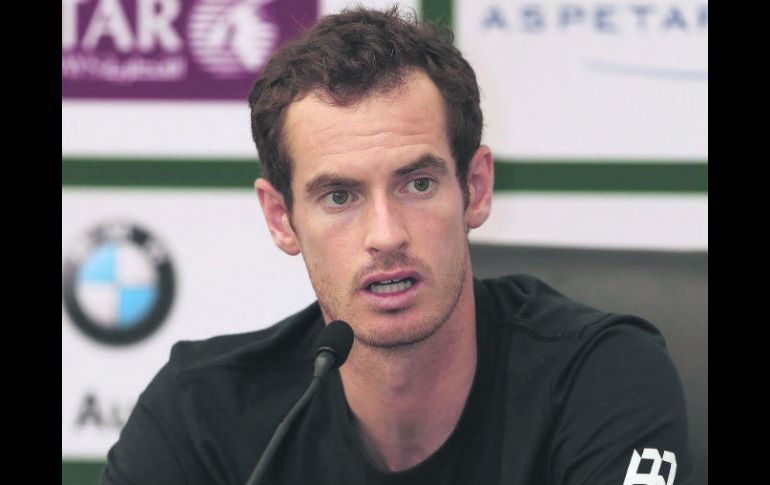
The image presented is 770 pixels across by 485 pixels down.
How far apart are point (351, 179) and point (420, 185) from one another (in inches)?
3.6

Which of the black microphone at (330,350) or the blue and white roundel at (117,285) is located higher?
the black microphone at (330,350)

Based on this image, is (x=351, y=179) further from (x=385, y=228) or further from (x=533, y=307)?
(x=533, y=307)

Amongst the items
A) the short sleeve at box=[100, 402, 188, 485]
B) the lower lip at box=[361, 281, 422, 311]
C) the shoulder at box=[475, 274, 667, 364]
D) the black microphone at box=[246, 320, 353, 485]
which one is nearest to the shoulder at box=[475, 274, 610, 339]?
the shoulder at box=[475, 274, 667, 364]

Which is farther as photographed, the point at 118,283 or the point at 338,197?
the point at 118,283

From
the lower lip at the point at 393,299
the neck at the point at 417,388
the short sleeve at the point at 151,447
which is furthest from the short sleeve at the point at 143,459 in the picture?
the lower lip at the point at 393,299

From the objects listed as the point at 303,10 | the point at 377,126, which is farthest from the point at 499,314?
the point at 303,10

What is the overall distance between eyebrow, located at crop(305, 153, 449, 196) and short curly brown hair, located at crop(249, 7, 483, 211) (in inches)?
2.5

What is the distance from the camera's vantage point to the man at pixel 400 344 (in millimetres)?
1354

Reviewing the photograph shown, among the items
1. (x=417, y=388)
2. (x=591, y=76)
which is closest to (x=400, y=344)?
(x=417, y=388)

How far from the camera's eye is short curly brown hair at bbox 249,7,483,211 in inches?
55.7

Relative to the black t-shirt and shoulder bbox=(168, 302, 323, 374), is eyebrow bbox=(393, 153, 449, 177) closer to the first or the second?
the black t-shirt

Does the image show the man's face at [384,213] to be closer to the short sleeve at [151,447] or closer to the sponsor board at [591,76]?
the short sleeve at [151,447]

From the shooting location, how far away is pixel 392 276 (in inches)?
52.4

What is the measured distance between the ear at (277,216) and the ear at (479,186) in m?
0.26
